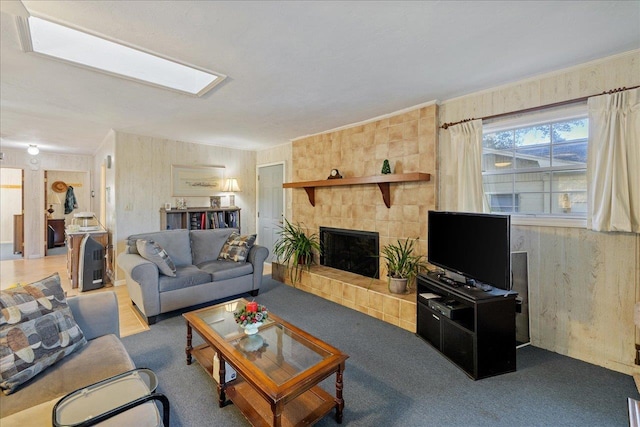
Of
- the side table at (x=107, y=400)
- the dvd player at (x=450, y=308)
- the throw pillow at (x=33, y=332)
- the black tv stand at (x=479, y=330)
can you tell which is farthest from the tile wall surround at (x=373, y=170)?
the throw pillow at (x=33, y=332)

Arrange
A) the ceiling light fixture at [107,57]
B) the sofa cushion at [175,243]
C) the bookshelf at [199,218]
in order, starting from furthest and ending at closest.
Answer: the bookshelf at [199,218]
the sofa cushion at [175,243]
the ceiling light fixture at [107,57]

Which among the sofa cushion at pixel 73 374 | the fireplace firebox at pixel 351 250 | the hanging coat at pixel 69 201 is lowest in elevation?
the sofa cushion at pixel 73 374

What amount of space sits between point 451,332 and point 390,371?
1.95 feet

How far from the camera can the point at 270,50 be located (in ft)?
6.81

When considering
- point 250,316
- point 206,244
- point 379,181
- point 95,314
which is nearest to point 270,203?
point 206,244

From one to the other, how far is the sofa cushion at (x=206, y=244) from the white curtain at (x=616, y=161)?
4.09 m

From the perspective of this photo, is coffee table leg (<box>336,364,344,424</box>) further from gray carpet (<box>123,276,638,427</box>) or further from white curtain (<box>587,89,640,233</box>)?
white curtain (<box>587,89,640,233</box>)

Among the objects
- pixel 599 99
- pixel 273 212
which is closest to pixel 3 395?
pixel 599 99

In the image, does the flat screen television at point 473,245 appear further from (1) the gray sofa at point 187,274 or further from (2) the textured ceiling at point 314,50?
Answer: (1) the gray sofa at point 187,274

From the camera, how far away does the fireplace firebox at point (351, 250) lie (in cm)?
382

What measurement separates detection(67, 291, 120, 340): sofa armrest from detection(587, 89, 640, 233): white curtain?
3610 mm

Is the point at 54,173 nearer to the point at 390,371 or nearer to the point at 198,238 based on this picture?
the point at 198,238

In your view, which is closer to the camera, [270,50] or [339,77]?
[270,50]

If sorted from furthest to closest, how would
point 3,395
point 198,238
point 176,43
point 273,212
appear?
point 273,212 → point 198,238 → point 176,43 → point 3,395
